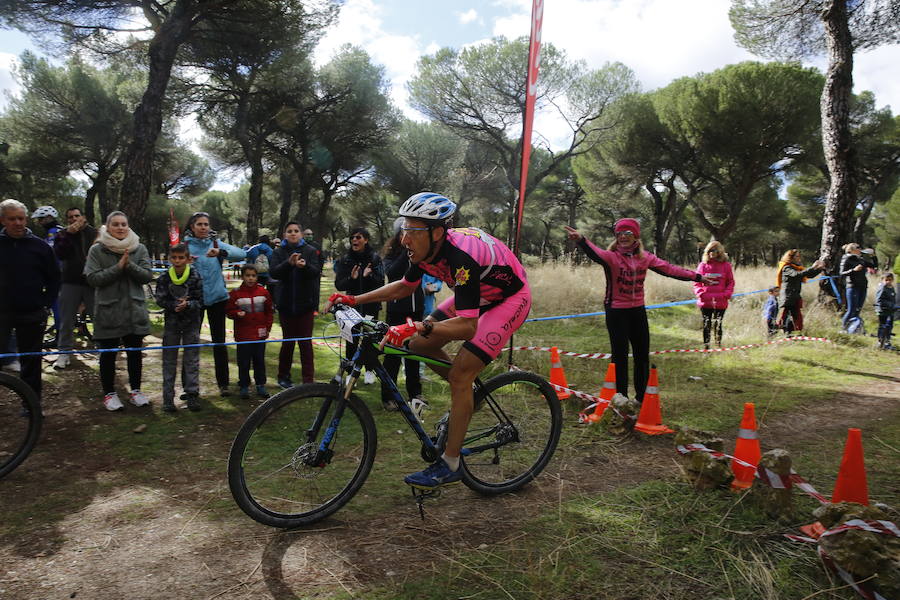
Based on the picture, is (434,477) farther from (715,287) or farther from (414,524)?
(715,287)

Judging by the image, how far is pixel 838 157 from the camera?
1102cm

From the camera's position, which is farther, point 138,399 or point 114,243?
point 138,399

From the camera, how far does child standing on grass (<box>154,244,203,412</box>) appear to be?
5297mm

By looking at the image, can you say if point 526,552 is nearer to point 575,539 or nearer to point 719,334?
point 575,539

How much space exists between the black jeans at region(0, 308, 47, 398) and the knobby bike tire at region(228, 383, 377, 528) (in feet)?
10.4

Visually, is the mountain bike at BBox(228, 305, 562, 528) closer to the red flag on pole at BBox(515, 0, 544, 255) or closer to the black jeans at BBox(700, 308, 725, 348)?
the red flag on pole at BBox(515, 0, 544, 255)

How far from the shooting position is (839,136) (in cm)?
1104

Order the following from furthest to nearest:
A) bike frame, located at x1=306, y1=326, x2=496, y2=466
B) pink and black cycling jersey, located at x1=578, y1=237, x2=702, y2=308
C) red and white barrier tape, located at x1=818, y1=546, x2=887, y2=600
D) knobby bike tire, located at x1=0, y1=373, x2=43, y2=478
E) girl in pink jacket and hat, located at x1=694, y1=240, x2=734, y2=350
A: girl in pink jacket and hat, located at x1=694, y1=240, x2=734, y2=350
pink and black cycling jersey, located at x1=578, y1=237, x2=702, y2=308
knobby bike tire, located at x1=0, y1=373, x2=43, y2=478
bike frame, located at x1=306, y1=326, x2=496, y2=466
red and white barrier tape, located at x1=818, y1=546, x2=887, y2=600

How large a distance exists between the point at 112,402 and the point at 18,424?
1.43 meters

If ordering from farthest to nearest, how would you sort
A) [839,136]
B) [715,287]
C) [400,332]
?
1. [839,136]
2. [715,287]
3. [400,332]

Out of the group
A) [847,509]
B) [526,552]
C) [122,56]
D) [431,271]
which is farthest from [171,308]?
[122,56]

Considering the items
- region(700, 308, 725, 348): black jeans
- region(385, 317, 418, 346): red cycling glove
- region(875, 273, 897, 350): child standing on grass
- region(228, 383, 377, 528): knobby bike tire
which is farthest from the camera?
region(875, 273, 897, 350): child standing on grass

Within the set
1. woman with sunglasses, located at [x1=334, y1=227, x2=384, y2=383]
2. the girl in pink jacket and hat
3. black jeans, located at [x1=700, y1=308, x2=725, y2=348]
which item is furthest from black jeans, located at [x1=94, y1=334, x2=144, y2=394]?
black jeans, located at [x1=700, y1=308, x2=725, y2=348]

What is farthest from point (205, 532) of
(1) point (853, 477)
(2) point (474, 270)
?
(1) point (853, 477)
